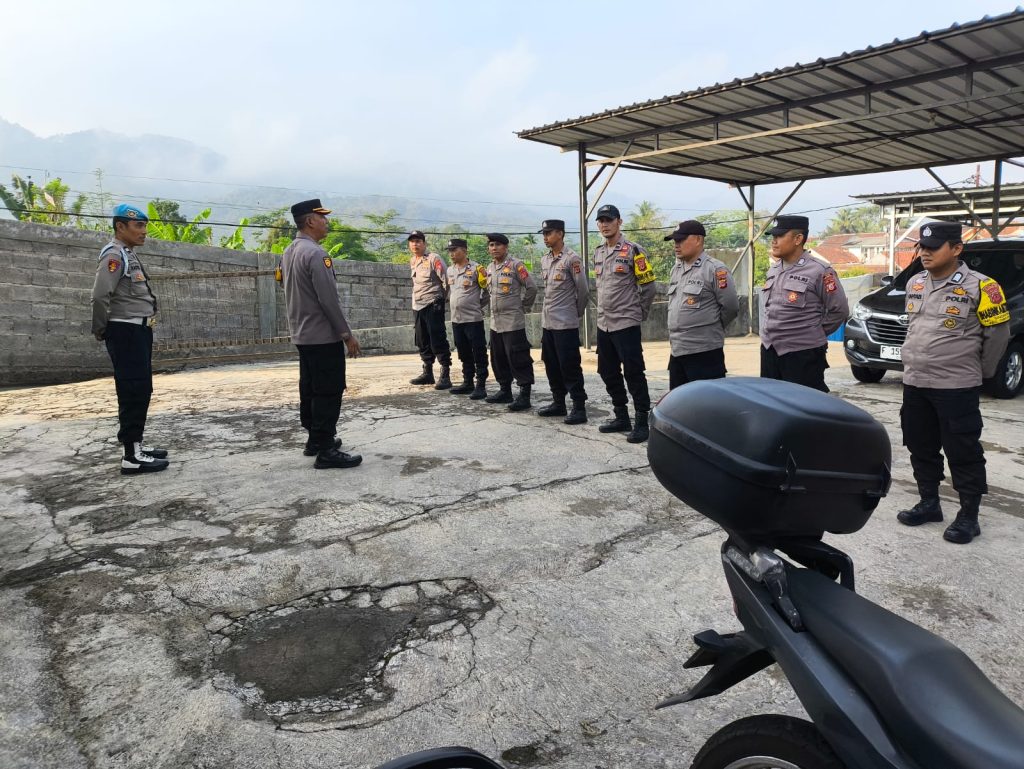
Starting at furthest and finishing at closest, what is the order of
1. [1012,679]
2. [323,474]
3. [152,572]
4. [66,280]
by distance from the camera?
[66,280] → [323,474] → [152,572] → [1012,679]

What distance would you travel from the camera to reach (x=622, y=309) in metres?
5.24

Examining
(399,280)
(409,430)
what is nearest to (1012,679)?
(409,430)

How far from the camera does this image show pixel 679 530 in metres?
3.35

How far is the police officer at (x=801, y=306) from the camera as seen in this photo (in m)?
4.08

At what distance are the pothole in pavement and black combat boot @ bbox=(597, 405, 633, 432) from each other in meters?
2.74

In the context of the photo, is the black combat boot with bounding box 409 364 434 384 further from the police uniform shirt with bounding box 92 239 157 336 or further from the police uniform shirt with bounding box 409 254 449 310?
the police uniform shirt with bounding box 92 239 157 336

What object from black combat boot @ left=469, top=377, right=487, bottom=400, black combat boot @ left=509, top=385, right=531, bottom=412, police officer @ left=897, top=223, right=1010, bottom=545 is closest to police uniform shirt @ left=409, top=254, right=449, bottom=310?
black combat boot @ left=469, top=377, right=487, bottom=400

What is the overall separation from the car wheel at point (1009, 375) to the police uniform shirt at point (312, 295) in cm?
608

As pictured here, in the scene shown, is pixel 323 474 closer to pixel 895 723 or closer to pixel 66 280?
pixel 895 723

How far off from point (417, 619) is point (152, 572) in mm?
1162

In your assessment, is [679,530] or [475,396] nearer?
[679,530]

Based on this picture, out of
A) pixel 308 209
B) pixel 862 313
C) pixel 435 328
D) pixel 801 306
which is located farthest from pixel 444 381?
pixel 862 313

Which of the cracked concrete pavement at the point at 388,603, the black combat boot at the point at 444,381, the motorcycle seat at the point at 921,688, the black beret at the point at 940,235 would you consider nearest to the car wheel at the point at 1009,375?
the cracked concrete pavement at the point at 388,603

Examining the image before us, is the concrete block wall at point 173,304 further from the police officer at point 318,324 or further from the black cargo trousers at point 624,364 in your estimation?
the black cargo trousers at point 624,364
